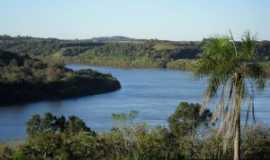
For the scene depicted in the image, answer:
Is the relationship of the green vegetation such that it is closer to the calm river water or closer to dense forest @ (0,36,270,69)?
the calm river water

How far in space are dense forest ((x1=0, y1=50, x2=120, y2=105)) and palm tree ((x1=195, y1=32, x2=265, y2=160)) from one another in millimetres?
49526

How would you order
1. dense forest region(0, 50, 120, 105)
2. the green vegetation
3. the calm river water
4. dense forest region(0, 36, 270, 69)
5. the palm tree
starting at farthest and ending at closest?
dense forest region(0, 36, 270, 69) < dense forest region(0, 50, 120, 105) < the calm river water < the green vegetation < the palm tree

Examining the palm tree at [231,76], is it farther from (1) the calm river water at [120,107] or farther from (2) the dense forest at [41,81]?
(2) the dense forest at [41,81]

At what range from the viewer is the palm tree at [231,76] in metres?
7.26

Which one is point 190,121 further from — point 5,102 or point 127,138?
point 5,102

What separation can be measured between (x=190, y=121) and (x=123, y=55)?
10109 centimetres

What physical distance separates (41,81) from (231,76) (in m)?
59.0

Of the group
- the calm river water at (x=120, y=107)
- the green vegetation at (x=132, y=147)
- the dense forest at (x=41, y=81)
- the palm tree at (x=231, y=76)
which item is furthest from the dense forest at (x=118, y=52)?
the palm tree at (x=231, y=76)

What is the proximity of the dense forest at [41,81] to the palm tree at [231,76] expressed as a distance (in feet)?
162

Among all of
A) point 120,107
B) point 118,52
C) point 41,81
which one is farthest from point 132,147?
point 118,52

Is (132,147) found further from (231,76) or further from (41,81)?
(41,81)

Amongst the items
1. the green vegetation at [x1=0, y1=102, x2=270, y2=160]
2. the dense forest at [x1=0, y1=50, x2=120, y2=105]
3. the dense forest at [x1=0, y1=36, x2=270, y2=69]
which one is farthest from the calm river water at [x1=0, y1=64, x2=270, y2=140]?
the dense forest at [x1=0, y1=36, x2=270, y2=69]

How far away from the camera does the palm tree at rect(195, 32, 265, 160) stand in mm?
7258

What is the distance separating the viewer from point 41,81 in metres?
65.2
